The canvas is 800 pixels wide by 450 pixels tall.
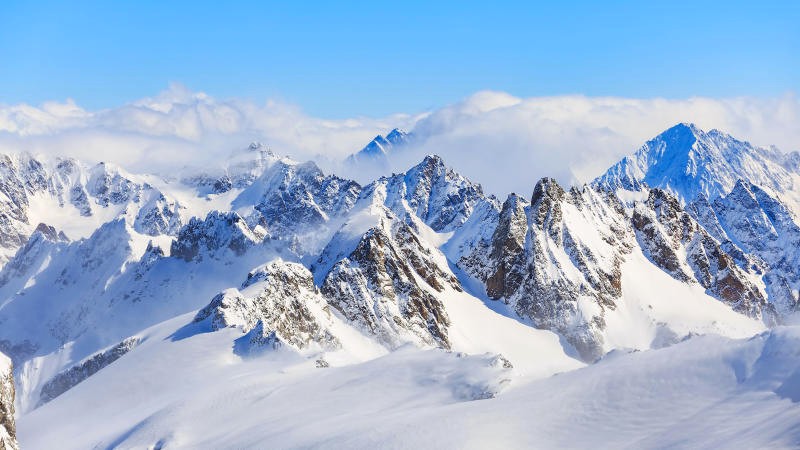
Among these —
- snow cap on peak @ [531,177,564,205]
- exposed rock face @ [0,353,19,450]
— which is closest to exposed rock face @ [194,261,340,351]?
exposed rock face @ [0,353,19,450]

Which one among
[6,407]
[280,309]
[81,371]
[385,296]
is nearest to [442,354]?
[280,309]

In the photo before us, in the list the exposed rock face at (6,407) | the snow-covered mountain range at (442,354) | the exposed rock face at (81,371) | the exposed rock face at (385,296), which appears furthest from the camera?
the exposed rock face at (81,371)

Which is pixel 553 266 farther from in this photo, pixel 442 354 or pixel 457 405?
pixel 457 405

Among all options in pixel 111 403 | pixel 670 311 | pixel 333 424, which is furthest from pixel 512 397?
pixel 670 311

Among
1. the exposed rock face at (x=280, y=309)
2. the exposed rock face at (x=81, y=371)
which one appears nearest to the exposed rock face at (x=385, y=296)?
the exposed rock face at (x=280, y=309)

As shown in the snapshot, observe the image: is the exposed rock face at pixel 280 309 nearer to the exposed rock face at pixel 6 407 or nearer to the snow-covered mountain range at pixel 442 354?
the snow-covered mountain range at pixel 442 354

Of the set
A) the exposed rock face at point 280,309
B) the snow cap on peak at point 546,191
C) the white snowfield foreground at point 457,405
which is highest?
the snow cap on peak at point 546,191
